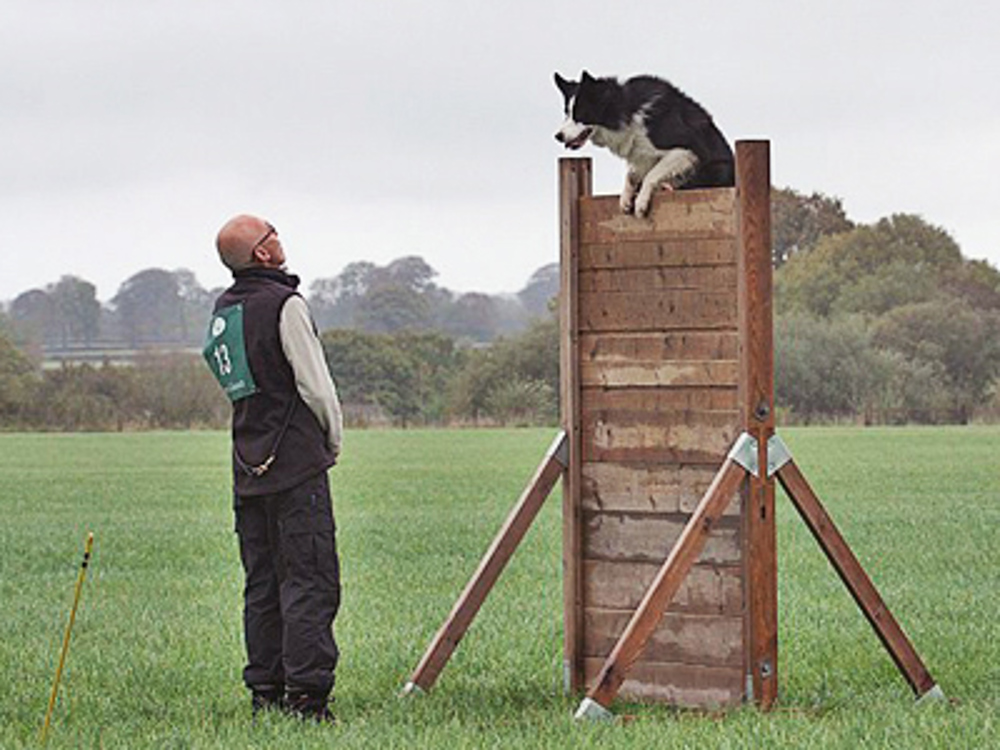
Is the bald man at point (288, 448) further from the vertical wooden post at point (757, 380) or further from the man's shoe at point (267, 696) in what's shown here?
the vertical wooden post at point (757, 380)

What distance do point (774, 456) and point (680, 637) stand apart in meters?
1.01

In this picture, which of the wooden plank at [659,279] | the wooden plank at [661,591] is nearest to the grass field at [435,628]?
the wooden plank at [661,591]

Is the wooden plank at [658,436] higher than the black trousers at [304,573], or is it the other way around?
the wooden plank at [658,436]

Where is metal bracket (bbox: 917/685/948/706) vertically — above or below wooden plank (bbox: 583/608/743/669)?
below

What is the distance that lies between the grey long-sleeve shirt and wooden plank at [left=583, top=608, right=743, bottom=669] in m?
1.70

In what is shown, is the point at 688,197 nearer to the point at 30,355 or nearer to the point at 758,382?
the point at 758,382

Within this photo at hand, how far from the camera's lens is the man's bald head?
8.41 metres

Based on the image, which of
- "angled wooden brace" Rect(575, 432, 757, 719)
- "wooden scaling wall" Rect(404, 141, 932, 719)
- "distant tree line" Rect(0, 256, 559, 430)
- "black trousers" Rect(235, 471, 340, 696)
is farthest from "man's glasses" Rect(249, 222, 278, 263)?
"distant tree line" Rect(0, 256, 559, 430)

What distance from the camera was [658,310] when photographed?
8.74 m

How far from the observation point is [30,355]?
72.4 m

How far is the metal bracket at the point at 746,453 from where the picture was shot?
8.23 meters

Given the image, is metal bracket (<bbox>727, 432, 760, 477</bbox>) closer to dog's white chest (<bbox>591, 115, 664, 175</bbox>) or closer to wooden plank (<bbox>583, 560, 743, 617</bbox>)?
wooden plank (<bbox>583, 560, 743, 617</bbox>)

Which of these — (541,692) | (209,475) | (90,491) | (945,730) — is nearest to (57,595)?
(541,692)

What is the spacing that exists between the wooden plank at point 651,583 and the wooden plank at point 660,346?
96 centimetres
